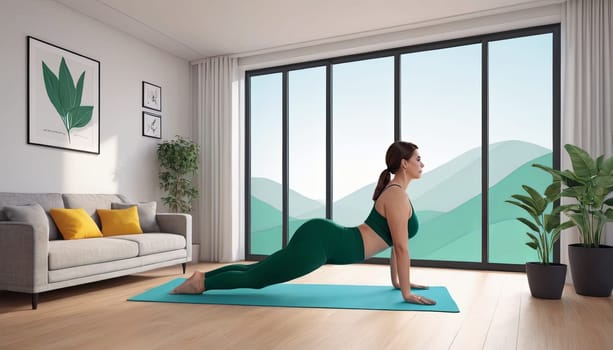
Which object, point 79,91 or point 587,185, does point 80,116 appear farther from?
point 587,185

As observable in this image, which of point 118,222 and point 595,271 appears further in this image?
point 118,222

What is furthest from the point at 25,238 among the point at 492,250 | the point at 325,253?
the point at 492,250

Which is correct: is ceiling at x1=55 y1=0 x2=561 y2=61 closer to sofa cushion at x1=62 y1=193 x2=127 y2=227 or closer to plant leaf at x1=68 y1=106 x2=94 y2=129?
plant leaf at x1=68 y1=106 x2=94 y2=129

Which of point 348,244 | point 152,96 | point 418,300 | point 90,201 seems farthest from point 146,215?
point 418,300

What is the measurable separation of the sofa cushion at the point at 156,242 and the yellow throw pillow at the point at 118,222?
18cm

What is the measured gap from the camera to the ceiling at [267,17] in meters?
4.82

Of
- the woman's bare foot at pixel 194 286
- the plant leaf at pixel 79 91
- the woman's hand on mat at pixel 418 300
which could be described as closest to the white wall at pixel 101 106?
the plant leaf at pixel 79 91

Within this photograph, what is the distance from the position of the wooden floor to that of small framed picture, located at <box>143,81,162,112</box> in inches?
109

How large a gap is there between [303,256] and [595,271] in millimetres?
2437

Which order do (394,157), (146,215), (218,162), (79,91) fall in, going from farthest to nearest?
(218,162) < (146,215) < (79,91) < (394,157)

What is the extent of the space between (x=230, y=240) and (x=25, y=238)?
318cm

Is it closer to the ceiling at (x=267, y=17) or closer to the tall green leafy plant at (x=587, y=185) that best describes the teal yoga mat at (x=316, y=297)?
the tall green leafy plant at (x=587, y=185)

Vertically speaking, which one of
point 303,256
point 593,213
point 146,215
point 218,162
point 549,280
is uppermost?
point 218,162

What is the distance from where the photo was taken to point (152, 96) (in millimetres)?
6039
